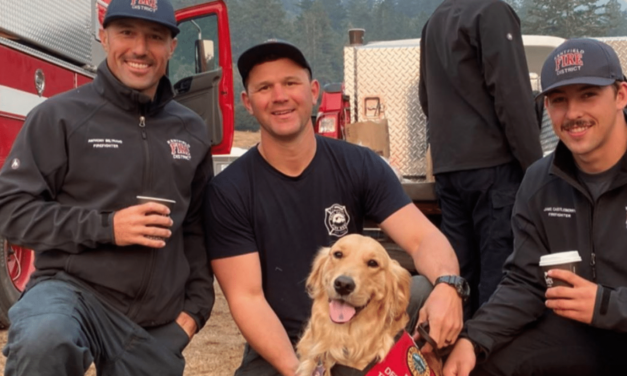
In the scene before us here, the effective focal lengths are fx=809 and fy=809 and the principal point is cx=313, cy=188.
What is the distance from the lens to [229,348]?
586 centimetres

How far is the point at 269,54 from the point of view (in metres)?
3.55

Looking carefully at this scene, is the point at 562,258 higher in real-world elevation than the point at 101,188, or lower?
lower

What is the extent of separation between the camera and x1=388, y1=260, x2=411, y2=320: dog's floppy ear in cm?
317

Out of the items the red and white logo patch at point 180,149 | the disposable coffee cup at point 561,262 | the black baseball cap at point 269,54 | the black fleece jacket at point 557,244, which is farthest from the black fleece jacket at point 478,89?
the red and white logo patch at point 180,149

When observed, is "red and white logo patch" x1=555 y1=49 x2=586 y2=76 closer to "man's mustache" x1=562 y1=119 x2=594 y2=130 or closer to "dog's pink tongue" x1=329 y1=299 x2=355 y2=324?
"man's mustache" x1=562 y1=119 x2=594 y2=130

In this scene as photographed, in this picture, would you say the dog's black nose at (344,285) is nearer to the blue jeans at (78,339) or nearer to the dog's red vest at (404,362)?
the dog's red vest at (404,362)

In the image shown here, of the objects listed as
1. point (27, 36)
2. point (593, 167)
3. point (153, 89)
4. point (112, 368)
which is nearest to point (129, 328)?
point (112, 368)

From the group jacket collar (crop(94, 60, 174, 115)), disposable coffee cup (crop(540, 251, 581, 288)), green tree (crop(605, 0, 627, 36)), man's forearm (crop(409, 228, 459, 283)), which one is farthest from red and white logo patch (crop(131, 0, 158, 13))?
green tree (crop(605, 0, 627, 36))

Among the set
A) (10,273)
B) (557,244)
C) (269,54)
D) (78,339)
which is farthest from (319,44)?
(78,339)

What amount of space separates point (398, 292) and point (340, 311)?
271 mm

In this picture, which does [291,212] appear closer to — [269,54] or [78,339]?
[269,54]

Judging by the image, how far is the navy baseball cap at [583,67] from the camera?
3049 millimetres

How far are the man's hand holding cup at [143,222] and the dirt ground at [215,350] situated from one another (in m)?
2.36

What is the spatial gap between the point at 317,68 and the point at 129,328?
5583 cm
